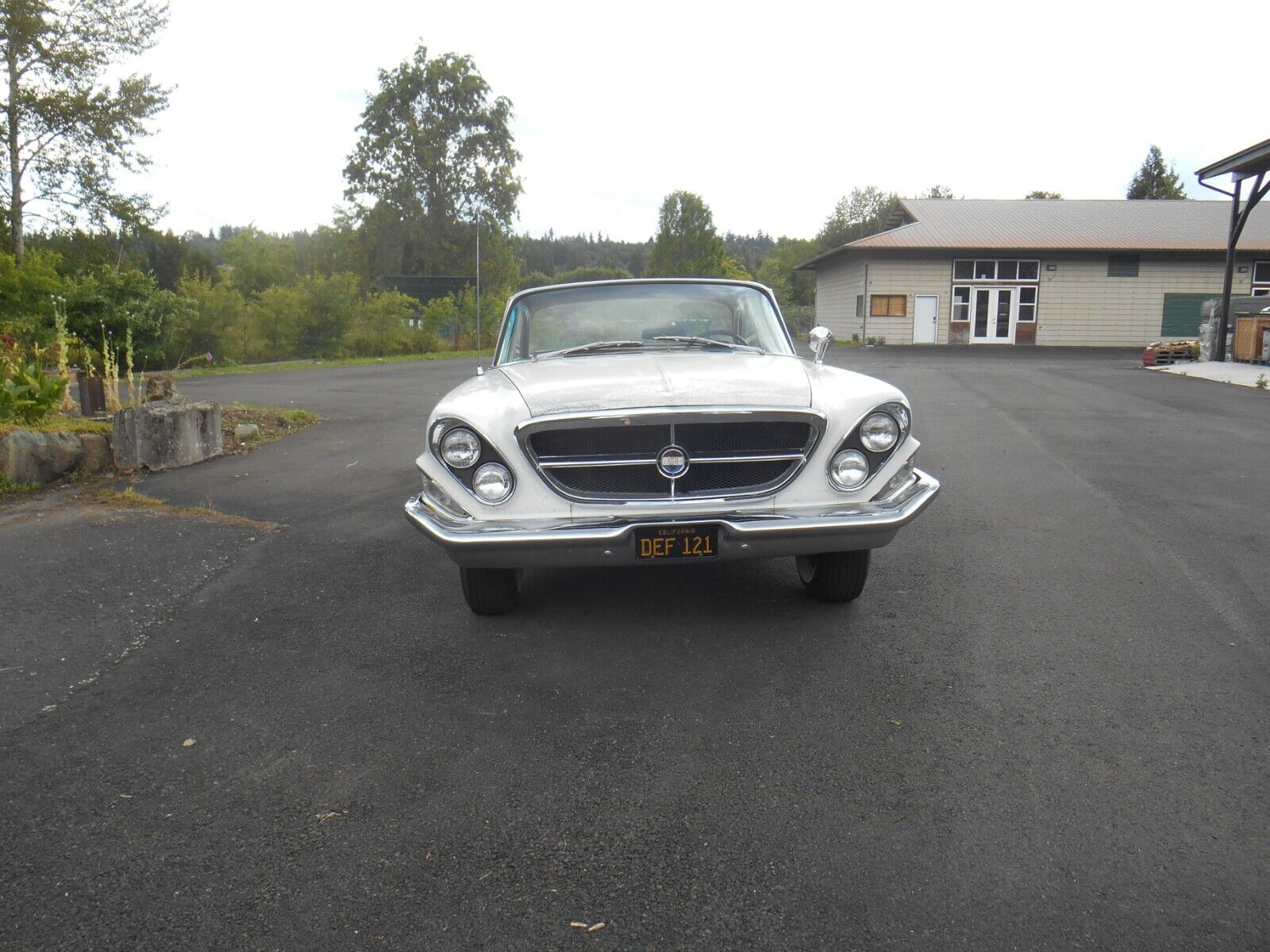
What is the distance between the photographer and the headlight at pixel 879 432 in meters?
4.11

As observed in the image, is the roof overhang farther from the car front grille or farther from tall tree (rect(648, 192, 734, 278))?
tall tree (rect(648, 192, 734, 278))

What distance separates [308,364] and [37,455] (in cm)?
2023

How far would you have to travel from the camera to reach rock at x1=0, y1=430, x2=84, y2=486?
24.5ft

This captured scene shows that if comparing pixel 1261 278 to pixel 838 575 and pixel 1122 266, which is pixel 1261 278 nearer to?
pixel 1122 266

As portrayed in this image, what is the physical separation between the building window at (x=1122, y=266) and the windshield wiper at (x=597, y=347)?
39442 millimetres

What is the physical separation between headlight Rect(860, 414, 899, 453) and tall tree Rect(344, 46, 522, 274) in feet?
165

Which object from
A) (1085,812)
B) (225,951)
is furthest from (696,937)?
(1085,812)

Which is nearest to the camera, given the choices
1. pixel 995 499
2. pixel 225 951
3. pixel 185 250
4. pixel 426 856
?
pixel 225 951

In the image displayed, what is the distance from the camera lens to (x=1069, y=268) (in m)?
39.0

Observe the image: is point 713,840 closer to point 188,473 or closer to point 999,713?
point 999,713

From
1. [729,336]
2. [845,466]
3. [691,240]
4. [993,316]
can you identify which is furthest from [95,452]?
[691,240]

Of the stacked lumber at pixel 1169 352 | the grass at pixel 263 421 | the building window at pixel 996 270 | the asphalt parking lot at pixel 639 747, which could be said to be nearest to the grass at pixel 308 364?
the grass at pixel 263 421

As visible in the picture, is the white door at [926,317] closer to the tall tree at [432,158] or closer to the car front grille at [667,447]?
the tall tree at [432,158]

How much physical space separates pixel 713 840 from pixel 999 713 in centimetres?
131
